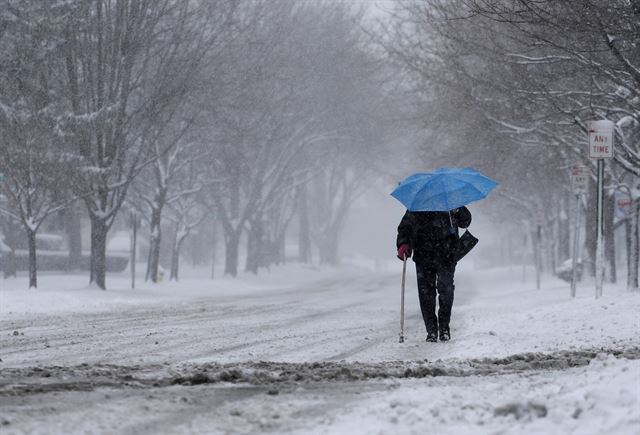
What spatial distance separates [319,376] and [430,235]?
14.2 feet

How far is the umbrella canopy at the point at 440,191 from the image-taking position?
12.1 metres

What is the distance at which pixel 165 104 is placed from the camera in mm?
27391

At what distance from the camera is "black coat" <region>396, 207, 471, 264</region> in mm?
12227

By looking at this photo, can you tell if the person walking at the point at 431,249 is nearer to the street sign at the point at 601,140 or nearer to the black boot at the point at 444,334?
the black boot at the point at 444,334

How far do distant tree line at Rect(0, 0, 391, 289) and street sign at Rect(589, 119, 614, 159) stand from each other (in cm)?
1230

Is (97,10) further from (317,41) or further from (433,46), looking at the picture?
(317,41)

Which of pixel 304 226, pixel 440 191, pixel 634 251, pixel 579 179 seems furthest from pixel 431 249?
pixel 304 226

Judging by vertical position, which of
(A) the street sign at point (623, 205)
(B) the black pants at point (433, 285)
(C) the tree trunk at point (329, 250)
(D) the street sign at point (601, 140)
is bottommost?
(B) the black pants at point (433, 285)

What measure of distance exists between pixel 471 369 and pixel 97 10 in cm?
1967

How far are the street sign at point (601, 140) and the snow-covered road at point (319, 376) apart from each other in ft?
8.88

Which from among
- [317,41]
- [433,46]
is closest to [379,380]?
[433,46]

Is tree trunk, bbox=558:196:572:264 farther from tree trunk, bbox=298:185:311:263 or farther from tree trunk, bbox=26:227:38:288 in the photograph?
tree trunk, bbox=26:227:38:288

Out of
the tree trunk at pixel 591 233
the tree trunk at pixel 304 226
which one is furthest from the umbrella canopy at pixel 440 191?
the tree trunk at pixel 304 226

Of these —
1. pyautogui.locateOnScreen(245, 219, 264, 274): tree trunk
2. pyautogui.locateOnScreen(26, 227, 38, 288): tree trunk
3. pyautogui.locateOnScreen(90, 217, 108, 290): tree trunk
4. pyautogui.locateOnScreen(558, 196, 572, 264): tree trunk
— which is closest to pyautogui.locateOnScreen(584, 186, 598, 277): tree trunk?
pyautogui.locateOnScreen(558, 196, 572, 264): tree trunk
